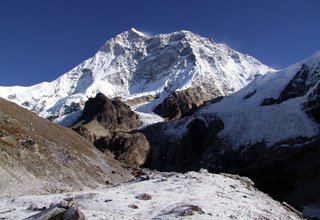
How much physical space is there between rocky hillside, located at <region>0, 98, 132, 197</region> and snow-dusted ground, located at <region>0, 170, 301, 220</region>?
13237 mm

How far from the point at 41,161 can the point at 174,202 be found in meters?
32.4

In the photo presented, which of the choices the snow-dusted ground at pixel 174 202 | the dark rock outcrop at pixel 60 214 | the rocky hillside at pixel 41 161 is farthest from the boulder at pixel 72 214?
the rocky hillside at pixel 41 161

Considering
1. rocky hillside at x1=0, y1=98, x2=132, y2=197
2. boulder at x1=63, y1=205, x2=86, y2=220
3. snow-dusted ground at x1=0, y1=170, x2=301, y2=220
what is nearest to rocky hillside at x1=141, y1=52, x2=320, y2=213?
rocky hillside at x1=0, y1=98, x2=132, y2=197

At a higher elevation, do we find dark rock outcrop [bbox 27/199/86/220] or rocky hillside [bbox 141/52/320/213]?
rocky hillside [bbox 141/52/320/213]

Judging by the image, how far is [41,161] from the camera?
67.1 m

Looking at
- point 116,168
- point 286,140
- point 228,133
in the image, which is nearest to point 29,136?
point 116,168

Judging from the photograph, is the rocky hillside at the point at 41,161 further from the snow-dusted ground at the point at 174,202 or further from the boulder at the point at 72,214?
the boulder at the point at 72,214

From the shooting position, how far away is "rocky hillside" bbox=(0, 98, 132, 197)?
5772cm

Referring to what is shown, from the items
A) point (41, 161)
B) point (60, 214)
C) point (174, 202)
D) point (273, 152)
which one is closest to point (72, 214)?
point (60, 214)

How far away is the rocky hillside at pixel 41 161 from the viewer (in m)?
57.7

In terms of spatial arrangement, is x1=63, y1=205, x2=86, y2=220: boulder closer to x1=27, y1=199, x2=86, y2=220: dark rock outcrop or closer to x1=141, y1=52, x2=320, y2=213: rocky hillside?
x1=27, y1=199, x2=86, y2=220: dark rock outcrop

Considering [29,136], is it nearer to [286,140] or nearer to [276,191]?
[276,191]

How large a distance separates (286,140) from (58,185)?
111381 mm

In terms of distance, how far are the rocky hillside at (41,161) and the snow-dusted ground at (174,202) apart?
1324cm
